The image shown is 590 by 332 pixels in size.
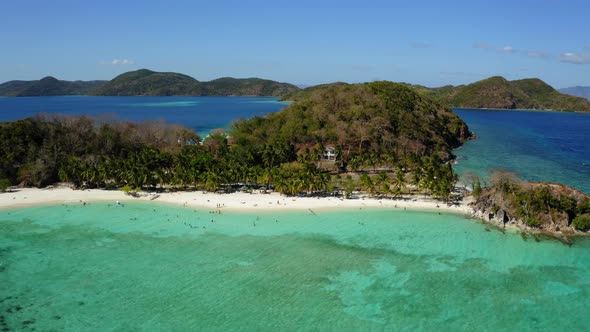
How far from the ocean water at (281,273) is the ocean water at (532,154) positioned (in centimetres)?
2512

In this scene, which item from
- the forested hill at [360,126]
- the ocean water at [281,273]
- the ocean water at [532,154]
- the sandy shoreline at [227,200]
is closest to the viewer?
the ocean water at [281,273]

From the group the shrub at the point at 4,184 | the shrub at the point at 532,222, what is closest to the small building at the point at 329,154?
the shrub at the point at 532,222

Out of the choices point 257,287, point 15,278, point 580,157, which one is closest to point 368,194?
point 257,287

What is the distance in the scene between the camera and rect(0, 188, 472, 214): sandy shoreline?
43.3m

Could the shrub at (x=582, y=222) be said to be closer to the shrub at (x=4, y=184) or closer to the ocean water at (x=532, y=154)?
the ocean water at (x=532, y=154)

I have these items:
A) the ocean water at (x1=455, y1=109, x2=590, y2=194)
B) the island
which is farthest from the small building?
the ocean water at (x1=455, y1=109, x2=590, y2=194)

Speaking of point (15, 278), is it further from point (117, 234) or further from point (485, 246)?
point (485, 246)

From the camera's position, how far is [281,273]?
29.3m

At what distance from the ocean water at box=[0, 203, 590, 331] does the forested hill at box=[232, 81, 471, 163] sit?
25.0 metres

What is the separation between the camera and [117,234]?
119 ft

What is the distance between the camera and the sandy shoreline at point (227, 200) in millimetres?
43312

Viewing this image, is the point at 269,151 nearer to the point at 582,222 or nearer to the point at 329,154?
the point at 329,154

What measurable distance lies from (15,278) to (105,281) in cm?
650

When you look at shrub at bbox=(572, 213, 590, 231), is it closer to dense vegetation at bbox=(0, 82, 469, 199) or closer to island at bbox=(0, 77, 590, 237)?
island at bbox=(0, 77, 590, 237)
